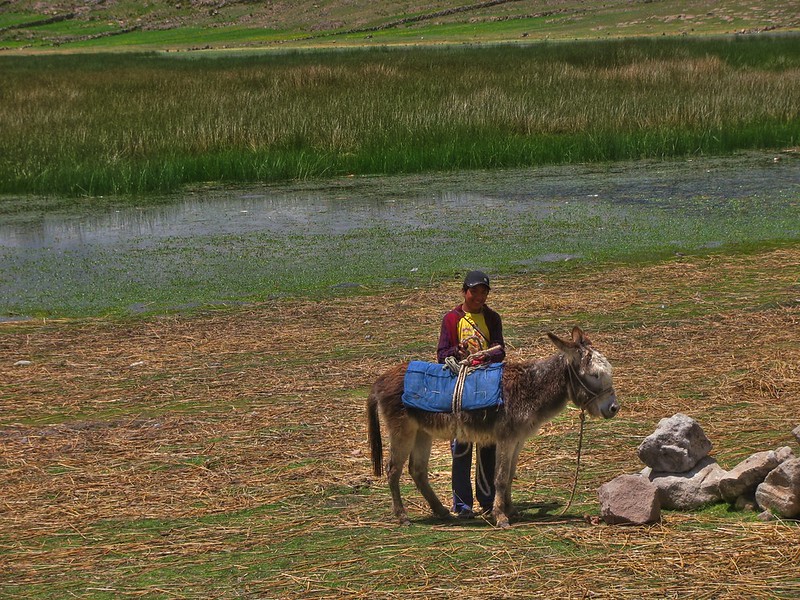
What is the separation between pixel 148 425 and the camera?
8664 millimetres

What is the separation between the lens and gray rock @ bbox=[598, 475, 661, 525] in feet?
19.2

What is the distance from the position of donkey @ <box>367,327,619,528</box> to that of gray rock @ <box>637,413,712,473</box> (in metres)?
0.40

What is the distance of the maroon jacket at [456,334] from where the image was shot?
6.68 metres

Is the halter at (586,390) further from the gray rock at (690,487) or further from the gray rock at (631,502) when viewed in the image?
the gray rock at (690,487)

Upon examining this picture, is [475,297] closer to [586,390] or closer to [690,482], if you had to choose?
[586,390]

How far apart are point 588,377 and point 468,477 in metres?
1.16

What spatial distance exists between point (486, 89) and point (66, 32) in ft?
266

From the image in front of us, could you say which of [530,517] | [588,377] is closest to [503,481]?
[530,517]

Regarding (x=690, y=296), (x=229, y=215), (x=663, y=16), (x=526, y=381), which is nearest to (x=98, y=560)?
(x=526, y=381)

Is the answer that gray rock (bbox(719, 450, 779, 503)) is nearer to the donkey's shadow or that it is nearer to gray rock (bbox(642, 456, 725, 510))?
gray rock (bbox(642, 456, 725, 510))

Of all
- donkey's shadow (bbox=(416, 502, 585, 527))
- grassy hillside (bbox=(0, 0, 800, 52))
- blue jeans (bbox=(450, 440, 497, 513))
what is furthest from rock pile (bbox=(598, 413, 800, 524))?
grassy hillside (bbox=(0, 0, 800, 52))

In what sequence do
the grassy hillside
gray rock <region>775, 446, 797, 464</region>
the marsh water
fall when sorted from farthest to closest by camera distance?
the grassy hillside < the marsh water < gray rock <region>775, 446, 797, 464</region>

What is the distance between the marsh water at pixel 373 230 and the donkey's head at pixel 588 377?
7.44 m

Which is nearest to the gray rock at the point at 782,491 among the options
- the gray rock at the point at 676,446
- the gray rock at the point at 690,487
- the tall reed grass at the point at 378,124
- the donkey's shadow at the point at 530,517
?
the gray rock at the point at 690,487
